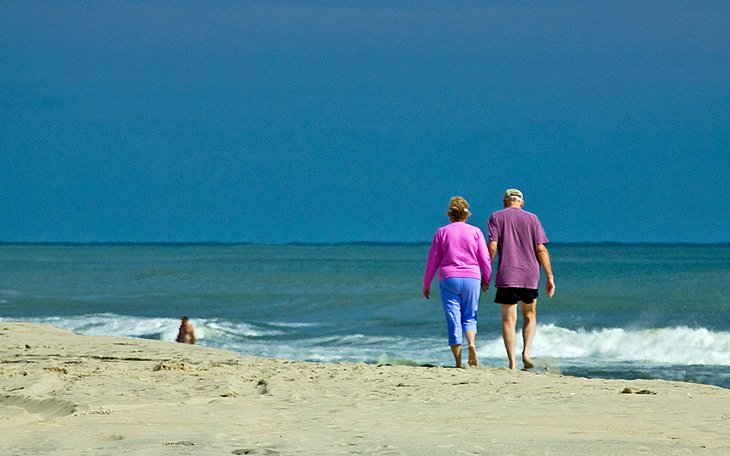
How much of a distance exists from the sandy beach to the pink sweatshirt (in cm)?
92

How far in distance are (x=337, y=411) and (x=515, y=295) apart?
343cm

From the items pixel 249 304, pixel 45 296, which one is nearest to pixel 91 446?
pixel 249 304

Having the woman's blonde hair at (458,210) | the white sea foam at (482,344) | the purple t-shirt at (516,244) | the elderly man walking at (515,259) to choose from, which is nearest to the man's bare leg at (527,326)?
the elderly man walking at (515,259)

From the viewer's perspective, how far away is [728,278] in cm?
4653

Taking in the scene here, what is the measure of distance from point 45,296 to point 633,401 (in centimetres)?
2895

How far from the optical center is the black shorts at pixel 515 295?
32.8 feet

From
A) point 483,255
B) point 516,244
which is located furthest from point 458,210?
point 516,244

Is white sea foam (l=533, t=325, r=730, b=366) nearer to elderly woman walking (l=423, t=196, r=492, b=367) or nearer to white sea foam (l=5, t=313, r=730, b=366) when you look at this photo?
white sea foam (l=5, t=313, r=730, b=366)

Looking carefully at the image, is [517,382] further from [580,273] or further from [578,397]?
[580,273]

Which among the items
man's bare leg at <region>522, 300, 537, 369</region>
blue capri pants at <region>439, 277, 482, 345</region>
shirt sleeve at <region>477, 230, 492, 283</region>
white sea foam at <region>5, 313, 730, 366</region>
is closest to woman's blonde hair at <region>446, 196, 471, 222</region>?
shirt sleeve at <region>477, 230, 492, 283</region>

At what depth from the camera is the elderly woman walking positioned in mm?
9930

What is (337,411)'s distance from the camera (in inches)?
276

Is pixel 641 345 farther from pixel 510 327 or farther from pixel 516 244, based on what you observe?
pixel 516 244

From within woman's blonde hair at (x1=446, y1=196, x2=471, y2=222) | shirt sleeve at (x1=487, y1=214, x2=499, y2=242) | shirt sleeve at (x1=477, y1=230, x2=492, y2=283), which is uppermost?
woman's blonde hair at (x1=446, y1=196, x2=471, y2=222)
